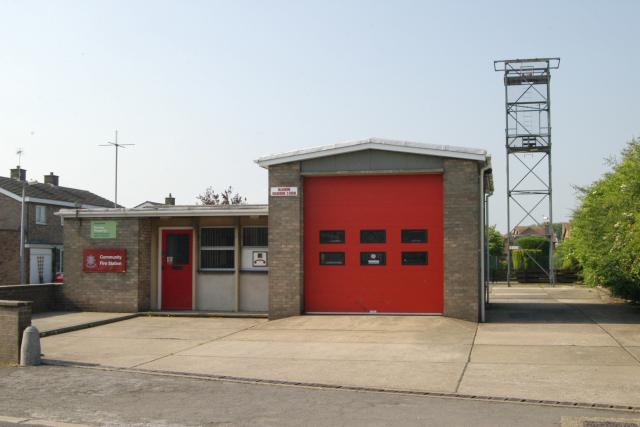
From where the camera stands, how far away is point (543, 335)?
11.8m

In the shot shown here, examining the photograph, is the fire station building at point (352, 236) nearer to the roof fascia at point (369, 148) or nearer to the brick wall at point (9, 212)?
the roof fascia at point (369, 148)

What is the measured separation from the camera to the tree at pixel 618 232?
14.4 metres

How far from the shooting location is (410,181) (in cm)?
1412

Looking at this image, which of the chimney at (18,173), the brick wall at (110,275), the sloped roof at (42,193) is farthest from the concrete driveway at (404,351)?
the chimney at (18,173)

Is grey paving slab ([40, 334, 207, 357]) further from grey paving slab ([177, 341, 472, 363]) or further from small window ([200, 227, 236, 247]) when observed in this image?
small window ([200, 227, 236, 247])

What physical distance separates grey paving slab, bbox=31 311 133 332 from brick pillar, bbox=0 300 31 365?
9.14 ft

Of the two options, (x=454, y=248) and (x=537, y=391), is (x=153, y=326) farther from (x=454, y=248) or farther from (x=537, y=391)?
(x=537, y=391)

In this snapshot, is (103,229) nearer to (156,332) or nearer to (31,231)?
(156,332)

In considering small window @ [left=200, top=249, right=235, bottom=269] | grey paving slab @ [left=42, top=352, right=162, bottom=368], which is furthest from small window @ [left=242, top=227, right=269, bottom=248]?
grey paving slab @ [left=42, top=352, right=162, bottom=368]

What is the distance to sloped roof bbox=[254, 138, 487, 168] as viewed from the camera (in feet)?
44.4

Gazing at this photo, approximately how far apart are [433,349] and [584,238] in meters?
8.68

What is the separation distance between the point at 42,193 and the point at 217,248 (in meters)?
30.8

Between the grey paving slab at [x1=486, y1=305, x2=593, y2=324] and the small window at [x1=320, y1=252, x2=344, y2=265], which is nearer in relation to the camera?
the grey paving slab at [x1=486, y1=305, x2=593, y2=324]

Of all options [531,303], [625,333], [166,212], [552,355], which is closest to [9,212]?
[166,212]
